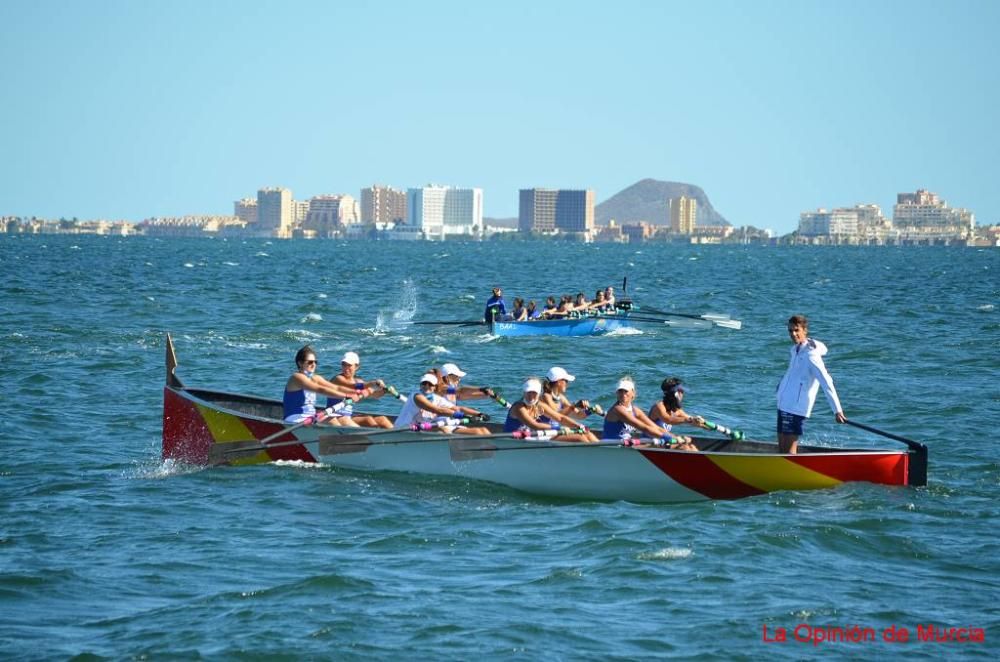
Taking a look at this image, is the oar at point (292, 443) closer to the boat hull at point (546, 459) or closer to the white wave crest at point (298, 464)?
the boat hull at point (546, 459)

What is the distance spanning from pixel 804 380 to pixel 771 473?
1.15 m

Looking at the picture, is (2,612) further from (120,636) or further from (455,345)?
(455,345)

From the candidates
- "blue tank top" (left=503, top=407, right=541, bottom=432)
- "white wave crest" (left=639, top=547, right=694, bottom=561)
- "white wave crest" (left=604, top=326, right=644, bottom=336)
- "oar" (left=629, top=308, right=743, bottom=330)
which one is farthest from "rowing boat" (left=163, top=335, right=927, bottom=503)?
"oar" (left=629, top=308, right=743, bottom=330)

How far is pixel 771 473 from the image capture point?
52.9ft

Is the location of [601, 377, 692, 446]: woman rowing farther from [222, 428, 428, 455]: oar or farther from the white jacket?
[222, 428, 428, 455]: oar

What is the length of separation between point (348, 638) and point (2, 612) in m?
3.14

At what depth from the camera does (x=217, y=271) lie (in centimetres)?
8169

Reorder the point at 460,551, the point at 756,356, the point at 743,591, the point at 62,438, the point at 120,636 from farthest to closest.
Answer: the point at 756,356 → the point at 62,438 → the point at 460,551 → the point at 743,591 → the point at 120,636

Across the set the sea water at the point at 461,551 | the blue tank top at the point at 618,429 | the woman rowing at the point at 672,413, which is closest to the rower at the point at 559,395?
the blue tank top at the point at 618,429

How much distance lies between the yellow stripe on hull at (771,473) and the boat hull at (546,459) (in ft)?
0.04

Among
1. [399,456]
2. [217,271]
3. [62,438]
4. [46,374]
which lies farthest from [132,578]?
[217,271]

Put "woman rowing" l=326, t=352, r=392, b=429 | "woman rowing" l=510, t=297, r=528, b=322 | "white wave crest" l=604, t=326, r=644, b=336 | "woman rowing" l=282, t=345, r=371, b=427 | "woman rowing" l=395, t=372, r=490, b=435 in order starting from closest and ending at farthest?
"woman rowing" l=395, t=372, r=490, b=435 → "woman rowing" l=282, t=345, r=371, b=427 → "woman rowing" l=326, t=352, r=392, b=429 → "woman rowing" l=510, t=297, r=528, b=322 → "white wave crest" l=604, t=326, r=644, b=336

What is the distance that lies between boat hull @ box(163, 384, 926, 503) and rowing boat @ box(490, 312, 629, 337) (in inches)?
747

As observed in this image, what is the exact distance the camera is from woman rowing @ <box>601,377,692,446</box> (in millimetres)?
16359
